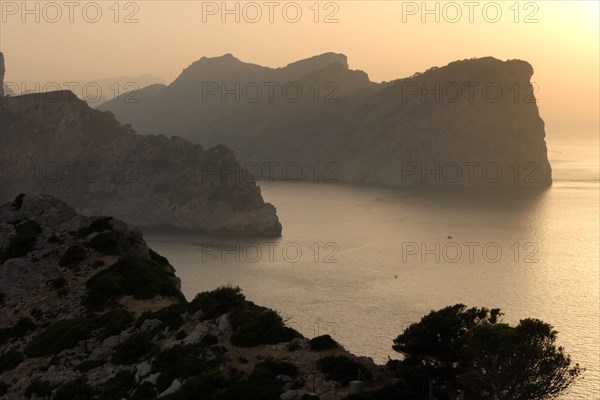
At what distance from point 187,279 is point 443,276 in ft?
159

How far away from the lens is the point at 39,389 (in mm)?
43219

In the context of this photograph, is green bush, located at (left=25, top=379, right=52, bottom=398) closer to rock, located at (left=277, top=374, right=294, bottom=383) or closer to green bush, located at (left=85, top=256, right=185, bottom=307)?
green bush, located at (left=85, top=256, right=185, bottom=307)

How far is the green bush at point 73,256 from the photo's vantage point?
62438 millimetres

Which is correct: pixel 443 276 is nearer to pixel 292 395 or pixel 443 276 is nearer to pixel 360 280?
pixel 360 280

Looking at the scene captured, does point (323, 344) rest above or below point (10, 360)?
above

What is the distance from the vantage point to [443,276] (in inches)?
5256

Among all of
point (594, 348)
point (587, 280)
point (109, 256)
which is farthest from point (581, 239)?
point (109, 256)

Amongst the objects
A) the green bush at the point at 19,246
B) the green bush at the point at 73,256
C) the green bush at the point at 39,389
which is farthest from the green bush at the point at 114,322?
the green bush at the point at 19,246

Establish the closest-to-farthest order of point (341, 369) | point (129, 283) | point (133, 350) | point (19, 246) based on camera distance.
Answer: point (341, 369) < point (133, 350) < point (129, 283) < point (19, 246)

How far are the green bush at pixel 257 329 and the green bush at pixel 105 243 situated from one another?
24.8m

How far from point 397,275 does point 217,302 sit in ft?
301

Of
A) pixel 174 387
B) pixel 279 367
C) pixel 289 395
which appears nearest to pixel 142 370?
pixel 174 387

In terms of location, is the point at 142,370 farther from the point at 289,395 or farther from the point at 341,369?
the point at 341,369

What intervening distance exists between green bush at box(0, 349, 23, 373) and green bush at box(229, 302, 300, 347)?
55.0ft
